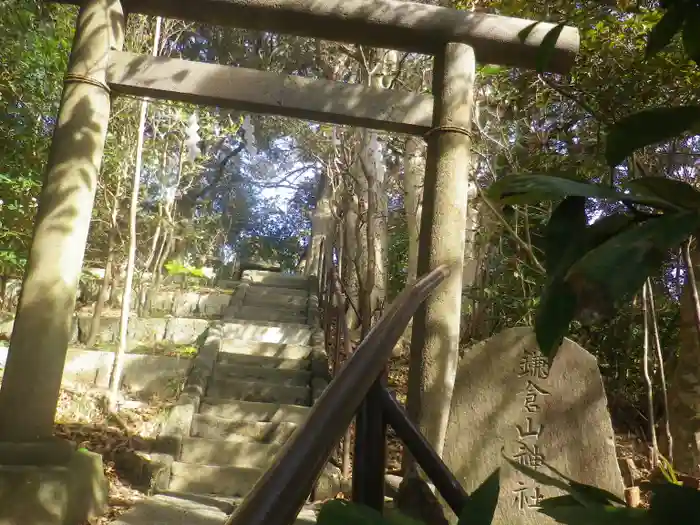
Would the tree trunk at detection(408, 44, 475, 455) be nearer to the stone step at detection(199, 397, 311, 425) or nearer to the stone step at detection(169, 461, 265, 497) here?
the stone step at detection(169, 461, 265, 497)

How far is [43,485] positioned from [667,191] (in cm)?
287

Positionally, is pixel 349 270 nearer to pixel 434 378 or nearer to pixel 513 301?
pixel 513 301

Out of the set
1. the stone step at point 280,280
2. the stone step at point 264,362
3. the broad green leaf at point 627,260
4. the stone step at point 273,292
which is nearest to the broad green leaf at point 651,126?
the broad green leaf at point 627,260

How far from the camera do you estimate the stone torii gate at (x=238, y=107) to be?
277 cm

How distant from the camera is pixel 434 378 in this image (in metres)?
2.85

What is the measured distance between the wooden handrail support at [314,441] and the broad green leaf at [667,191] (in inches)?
19.0

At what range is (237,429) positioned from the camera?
Result: 432cm

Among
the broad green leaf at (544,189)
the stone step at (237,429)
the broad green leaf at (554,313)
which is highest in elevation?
the broad green leaf at (544,189)

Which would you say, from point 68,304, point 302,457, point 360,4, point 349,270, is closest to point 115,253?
point 349,270

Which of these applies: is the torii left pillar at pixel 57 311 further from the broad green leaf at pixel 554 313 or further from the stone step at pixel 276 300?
the stone step at pixel 276 300

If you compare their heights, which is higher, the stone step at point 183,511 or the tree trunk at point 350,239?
the tree trunk at point 350,239

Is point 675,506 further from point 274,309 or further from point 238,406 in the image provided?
point 274,309

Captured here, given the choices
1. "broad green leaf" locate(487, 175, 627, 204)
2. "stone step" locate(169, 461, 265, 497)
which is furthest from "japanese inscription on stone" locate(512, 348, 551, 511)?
"stone step" locate(169, 461, 265, 497)

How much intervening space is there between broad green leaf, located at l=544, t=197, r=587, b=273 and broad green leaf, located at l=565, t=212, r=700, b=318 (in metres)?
0.07
